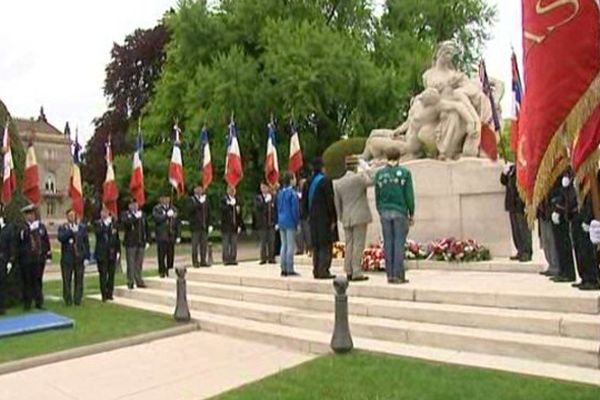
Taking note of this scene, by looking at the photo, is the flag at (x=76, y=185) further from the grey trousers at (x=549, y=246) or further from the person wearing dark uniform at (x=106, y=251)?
the grey trousers at (x=549, y=246)

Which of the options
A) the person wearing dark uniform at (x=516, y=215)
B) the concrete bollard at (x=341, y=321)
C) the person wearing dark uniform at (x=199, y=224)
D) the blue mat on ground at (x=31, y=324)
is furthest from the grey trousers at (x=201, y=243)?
the concrete bollard at (x=341, y=321)

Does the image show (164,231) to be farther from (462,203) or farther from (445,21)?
(445,21)

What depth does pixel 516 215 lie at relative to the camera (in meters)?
10.8

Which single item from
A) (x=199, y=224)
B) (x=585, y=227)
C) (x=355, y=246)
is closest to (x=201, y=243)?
(x=199, y=224)

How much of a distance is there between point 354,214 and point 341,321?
2898 millimetres

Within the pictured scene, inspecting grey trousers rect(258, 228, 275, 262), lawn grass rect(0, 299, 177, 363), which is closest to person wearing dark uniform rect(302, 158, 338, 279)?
lawn grass rect(0, 299, 177, 363)

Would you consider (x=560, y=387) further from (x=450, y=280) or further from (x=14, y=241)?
(x=14, y=241)

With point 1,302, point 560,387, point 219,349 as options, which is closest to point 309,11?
point 1,302

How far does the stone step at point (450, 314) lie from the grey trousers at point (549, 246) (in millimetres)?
2115

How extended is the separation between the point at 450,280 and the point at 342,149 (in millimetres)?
12458

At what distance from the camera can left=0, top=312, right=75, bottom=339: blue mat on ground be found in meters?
9.79

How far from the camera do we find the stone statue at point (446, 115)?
1267cm

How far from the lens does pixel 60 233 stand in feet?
41.3

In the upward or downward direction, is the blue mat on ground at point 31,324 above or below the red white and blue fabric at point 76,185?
below
